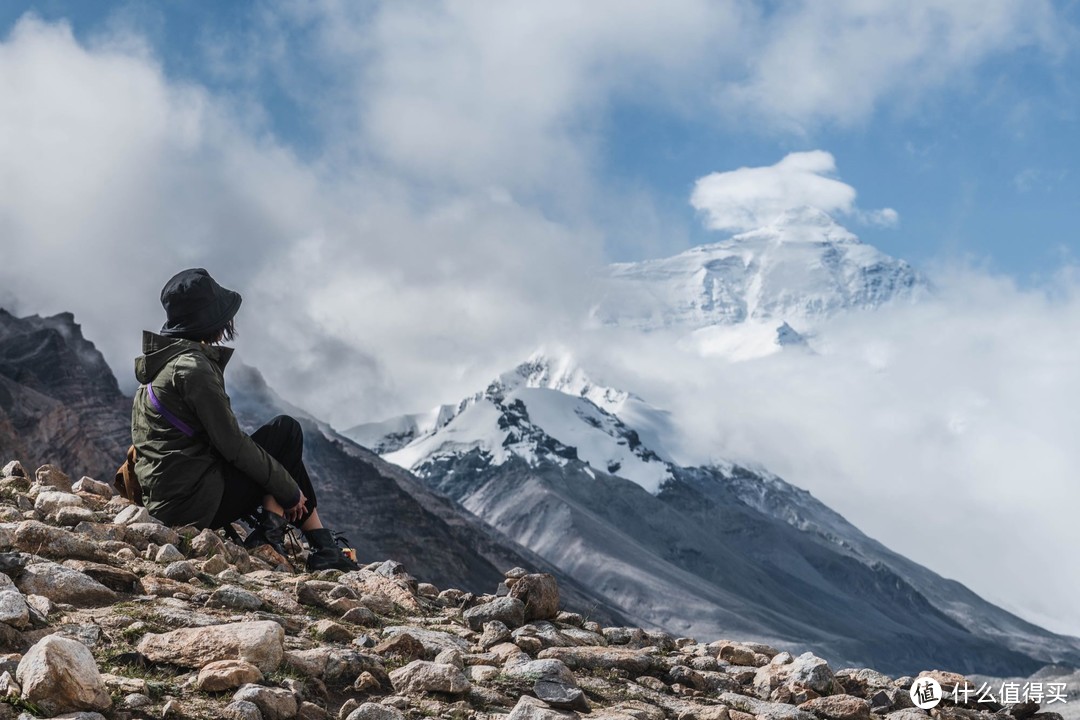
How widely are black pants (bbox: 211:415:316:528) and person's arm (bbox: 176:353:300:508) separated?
43cm

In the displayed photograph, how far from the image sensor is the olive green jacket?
11188 millimetres

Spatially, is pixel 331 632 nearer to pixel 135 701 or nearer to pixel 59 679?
pixel 135 701

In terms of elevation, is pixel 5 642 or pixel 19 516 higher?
pixel 19 516

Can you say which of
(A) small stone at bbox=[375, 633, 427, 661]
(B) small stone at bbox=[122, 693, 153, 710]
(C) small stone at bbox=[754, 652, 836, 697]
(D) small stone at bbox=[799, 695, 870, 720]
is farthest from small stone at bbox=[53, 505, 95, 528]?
(D) small stone at bbox=[799, 695, 870, 720]

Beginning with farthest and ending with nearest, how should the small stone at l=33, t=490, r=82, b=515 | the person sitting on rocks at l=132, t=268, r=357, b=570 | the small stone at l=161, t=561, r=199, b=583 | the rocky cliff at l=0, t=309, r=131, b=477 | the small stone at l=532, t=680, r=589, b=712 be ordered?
1. the rocky cliff at l=0, t=309, r=131, b=477
2. the small stone at l=33, t=490, r=82, b=515
3. the person sitting on rocks at l=132, t=268, r=357, b=570
4. the small stone at l=161, t=561, r=199, b=583
5. the small stone at l=532, t=680, r=589, b=712

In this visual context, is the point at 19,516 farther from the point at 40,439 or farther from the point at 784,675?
the point at 40,439

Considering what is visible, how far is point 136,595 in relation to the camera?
905 centimetres

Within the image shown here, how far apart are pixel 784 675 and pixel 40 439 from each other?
367ft

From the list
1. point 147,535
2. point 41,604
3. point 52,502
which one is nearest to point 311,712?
point 41,604

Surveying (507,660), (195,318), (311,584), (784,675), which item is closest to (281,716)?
(507,660)

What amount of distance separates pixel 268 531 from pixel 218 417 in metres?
1.87

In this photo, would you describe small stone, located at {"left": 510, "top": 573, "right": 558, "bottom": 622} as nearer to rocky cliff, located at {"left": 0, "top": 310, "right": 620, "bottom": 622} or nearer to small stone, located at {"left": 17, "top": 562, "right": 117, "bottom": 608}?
small stone, located at {"left": 17, "top": 562, "right": 117, "bottom": 608}

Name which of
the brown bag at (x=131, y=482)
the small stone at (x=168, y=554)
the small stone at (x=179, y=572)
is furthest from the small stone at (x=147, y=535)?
the brown bag at (x=131, y=482)
